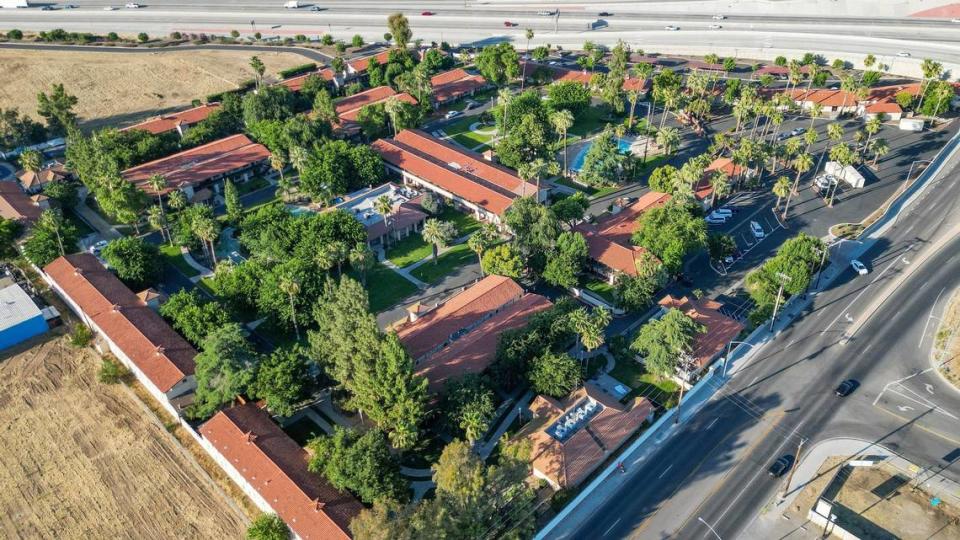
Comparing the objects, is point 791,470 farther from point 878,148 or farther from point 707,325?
point 878,148

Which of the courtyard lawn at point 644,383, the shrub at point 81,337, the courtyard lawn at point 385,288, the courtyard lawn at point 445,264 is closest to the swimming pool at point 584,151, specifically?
the courtyard lawn at point 445,264

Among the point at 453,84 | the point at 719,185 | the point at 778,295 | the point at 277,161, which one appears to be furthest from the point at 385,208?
the point at 453,84

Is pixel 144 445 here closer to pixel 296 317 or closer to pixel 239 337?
pixel 239 337

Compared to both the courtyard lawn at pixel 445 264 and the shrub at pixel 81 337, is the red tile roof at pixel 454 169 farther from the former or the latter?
the shrub at pixel 81 337

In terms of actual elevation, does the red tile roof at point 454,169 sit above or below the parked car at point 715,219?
above

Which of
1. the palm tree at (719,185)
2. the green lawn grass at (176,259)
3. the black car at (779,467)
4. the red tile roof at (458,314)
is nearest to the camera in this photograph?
the black car at (779,467)

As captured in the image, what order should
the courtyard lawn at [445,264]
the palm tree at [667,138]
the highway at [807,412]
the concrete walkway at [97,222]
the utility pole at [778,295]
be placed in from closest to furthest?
the highway at [807,412] < the utility pole at [778,295] < the courtyard lawn at [445,264] < the concrete walkway at [97,222] < the palm tree at [667,138]

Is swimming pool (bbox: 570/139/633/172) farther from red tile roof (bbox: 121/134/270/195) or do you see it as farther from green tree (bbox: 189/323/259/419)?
green tree (bbox: 189/323/259/419)
